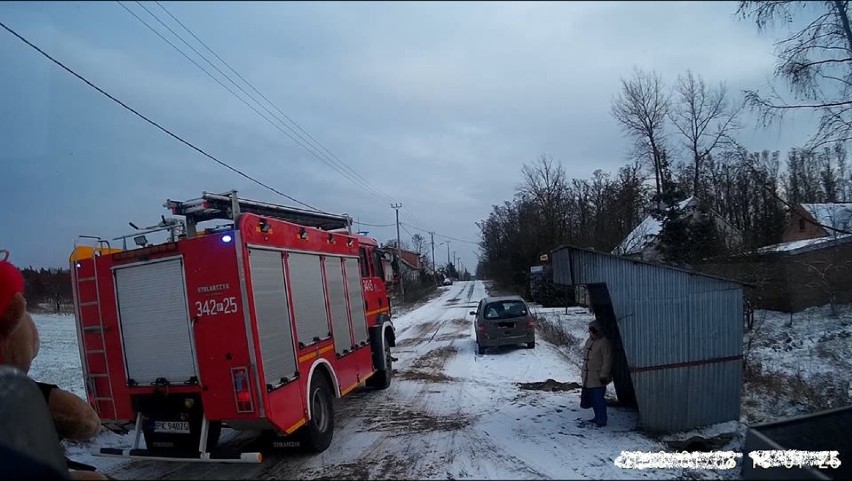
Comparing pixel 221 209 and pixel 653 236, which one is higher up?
pixel 221 209

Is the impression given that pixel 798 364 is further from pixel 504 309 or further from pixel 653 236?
pixel 653 236

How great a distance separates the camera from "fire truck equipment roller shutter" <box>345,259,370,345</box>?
930cm

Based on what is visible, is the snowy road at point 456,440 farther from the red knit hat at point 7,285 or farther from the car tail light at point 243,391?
the red knit hat at point 7,285

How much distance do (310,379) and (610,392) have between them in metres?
5.86

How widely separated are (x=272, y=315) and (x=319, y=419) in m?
1.79

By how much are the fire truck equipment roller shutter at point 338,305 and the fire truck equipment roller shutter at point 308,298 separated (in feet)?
1.06

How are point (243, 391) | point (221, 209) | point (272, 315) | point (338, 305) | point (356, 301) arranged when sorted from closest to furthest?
point (243, 391) < point (272, 315) < point (221, 209) < point (338, 305) < point (356, 301)

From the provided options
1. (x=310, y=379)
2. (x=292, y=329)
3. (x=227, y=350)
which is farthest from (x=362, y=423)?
(x=227, y=350)

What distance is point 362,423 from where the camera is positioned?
332 inches

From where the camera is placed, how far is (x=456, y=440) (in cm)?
714

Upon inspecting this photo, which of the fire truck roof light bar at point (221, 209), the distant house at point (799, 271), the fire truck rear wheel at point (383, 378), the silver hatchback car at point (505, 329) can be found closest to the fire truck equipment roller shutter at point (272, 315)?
the fire truck roof light bar at point (221, 209)

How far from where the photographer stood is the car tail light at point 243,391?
5691 millimetres

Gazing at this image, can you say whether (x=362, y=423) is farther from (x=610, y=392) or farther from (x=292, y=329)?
(x=610, y=392)

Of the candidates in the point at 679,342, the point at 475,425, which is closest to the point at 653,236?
the point at 679,342
